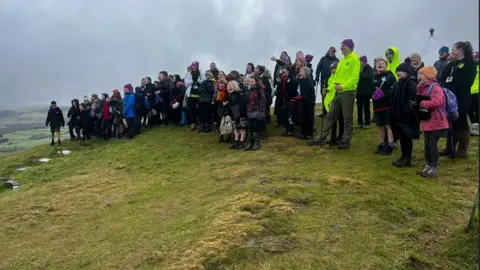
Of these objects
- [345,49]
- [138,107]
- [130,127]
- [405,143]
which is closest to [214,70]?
[138,107]

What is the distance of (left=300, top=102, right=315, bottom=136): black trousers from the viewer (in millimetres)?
13578

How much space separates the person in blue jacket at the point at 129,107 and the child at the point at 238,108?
690cm

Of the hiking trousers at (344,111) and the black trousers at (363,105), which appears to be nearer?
the hiking trousers at (344,111)

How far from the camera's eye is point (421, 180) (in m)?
8.57

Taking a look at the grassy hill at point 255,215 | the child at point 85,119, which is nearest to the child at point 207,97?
the grassy hill at point 255,215

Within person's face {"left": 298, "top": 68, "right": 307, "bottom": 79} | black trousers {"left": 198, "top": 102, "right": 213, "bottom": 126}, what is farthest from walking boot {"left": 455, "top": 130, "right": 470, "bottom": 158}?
black trousers {"left": 198, "top": 102, "right": 213, "bottom": 126}

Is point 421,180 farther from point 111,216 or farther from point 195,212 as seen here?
point 111,216

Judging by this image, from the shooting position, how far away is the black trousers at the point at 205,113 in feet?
54.9

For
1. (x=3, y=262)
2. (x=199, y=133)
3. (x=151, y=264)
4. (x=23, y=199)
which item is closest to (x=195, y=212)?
(x=151, y=264)

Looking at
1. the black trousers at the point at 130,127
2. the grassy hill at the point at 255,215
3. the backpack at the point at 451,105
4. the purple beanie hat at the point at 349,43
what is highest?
the purple beanie hat at the point at 349,43

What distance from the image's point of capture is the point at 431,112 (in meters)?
8.62

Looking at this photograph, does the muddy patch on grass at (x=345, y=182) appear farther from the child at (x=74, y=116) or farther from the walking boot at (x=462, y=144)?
the child at (x=74, y=116)

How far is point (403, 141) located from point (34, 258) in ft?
27.5

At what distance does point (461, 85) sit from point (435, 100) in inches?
71.3
